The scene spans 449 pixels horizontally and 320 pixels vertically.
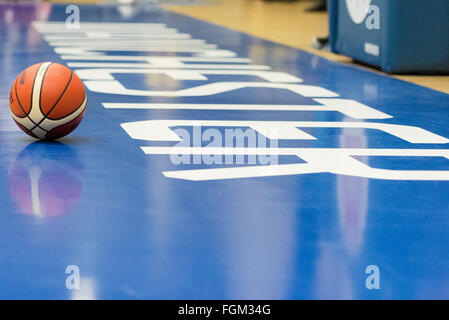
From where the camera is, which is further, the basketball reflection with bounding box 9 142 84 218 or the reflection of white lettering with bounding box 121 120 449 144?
the reflection of white lettering with bounding box 121 120 449 144

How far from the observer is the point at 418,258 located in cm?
304

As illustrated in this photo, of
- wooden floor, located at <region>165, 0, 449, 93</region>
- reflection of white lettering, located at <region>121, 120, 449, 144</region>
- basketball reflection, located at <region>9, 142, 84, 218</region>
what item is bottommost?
wooden floor, located at <region>165, 0, 449, 93</region>

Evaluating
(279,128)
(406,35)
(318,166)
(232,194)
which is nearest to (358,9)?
(406,35)

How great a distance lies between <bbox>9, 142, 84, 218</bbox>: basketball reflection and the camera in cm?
358

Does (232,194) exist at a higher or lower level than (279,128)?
higher

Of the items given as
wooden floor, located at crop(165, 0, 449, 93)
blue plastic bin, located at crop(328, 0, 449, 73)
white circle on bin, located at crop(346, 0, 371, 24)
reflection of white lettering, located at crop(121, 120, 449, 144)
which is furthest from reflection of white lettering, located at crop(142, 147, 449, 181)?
white circle on bin, located at crop(346, 0, 371, 24)

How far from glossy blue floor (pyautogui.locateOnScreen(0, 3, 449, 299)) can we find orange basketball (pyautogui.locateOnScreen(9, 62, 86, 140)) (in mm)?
121

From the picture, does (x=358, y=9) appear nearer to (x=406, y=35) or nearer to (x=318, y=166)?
(x=406, y=35)

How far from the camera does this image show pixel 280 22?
15867 millimetres

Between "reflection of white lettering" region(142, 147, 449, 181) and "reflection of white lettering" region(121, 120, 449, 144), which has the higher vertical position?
"reflection of white lettering" region(142, 147, 449, 181)

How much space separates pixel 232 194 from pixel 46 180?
833 mm

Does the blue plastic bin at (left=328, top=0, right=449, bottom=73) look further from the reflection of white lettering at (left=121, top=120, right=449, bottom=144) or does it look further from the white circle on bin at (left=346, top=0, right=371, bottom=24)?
the reflection of white lettering at (left=121, top=120, right=449, bottom=144)

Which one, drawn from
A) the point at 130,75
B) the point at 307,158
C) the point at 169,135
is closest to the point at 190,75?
the point at 130,75

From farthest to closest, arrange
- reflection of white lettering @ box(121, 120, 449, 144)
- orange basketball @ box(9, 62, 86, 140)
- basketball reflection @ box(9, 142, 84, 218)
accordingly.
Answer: reflection of white lettering @ box(121, 120, 449, 144) → orange basketball @ box(9, 62, 86, 140) → basketball reflection @ box(9, 142, 84, 218)
